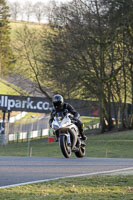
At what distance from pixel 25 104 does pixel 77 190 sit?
42130mm

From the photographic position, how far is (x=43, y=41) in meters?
47.2

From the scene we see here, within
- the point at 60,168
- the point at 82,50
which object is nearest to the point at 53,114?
the point at 60,168

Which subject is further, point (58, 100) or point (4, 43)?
point (4, 43)

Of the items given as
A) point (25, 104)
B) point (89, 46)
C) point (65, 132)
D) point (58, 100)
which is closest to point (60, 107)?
point (58, 100)

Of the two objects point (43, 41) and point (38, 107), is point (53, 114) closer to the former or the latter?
point (43, 41)

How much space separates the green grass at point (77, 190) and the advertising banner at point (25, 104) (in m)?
39.4

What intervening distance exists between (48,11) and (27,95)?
387 inches

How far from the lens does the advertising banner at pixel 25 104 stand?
52375 millimetres

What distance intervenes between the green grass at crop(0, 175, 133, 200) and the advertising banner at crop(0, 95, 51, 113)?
39420 millimetres

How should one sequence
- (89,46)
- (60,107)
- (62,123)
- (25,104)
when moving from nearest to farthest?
1. (62,123)
2. (60,107)
3. (89,46)
4. (25,104)

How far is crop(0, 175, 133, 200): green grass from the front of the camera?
9.84 m

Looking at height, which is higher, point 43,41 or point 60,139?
point 43,41

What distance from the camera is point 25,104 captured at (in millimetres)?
52656

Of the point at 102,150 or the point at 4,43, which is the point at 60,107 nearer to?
the point at 102,150
